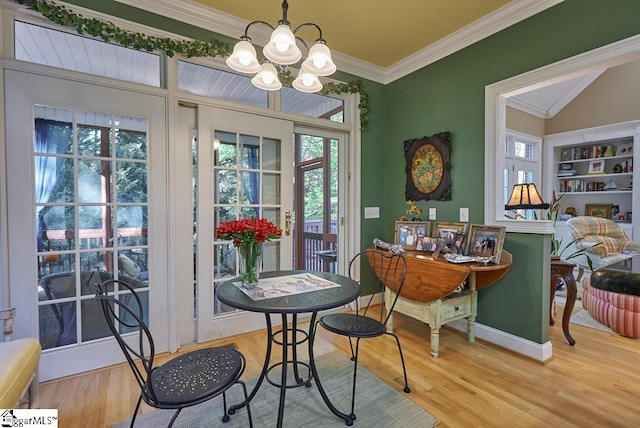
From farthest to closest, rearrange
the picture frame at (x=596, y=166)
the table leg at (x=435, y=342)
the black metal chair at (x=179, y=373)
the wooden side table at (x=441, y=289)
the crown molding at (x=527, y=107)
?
the picture frame at (x=596, y=166) < the crown molding at (x=527, y=107) < the table leg at (x=435, y=342) < the wooden side table at (x=441, y=289) < the black metal chair at (x=179, y=373)

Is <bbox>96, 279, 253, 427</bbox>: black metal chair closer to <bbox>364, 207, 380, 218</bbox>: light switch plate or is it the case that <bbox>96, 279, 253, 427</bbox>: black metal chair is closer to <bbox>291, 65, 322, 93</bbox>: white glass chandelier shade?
<bbox>291, 65, 322, 93</bbox>: white glass chandelier shade

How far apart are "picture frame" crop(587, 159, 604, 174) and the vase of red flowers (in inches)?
219

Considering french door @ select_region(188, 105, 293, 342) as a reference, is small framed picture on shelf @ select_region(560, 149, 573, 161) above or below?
above

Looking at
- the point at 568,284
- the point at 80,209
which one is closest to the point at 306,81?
the point at 80,209

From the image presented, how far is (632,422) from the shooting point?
153 centimetres

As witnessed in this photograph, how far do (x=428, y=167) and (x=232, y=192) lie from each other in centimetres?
190

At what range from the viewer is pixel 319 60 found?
1.57 metres

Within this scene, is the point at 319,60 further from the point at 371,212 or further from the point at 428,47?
the point at 371,212

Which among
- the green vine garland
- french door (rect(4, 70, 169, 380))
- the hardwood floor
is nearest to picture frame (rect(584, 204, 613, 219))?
the hardwood floor

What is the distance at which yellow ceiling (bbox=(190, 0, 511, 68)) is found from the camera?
88.3 inches

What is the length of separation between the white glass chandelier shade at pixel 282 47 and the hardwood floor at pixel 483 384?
77.1 inches

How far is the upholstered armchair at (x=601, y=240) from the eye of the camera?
3732mm

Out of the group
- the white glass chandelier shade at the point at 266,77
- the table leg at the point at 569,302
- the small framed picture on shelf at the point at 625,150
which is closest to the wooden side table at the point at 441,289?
the table leg at the point at 569,302

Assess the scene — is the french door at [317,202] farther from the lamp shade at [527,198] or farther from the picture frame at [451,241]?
the lamp shade at [527,198]
